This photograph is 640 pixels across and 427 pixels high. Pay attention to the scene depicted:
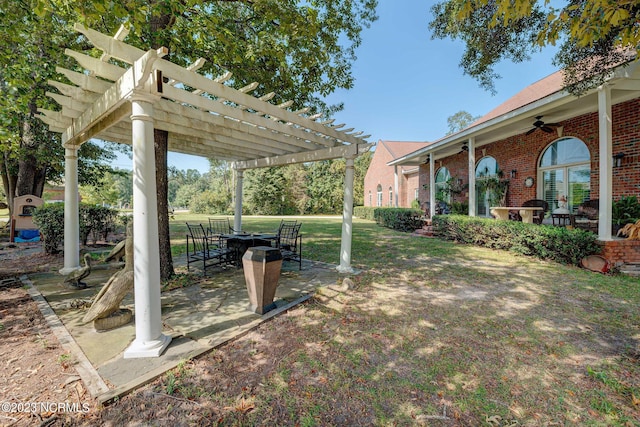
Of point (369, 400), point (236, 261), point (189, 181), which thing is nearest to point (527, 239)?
point (369, 400)

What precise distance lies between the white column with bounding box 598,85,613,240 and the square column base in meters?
8.22

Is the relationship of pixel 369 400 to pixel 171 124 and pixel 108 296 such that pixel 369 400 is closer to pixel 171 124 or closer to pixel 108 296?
pixel 108 296

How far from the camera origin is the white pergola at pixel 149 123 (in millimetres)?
2609

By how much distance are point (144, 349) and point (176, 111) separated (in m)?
3.32

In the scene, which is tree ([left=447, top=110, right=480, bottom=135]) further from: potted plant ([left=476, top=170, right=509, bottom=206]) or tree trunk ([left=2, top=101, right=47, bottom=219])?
tree trunk ([left=2, top=101, right=47, bottom=219])

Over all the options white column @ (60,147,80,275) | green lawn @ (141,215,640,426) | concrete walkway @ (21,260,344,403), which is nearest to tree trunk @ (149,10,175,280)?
concrete walkway @ (21,260,344,403)

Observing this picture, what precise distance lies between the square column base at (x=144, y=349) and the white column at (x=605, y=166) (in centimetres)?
822

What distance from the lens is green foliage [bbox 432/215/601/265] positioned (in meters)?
5.78

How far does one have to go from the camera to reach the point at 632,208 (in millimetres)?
6633

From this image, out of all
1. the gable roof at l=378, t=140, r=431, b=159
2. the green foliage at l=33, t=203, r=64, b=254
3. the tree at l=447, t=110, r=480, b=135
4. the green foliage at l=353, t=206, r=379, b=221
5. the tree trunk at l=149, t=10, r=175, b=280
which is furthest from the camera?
the tree at l=447, t=110, r=480, b=135

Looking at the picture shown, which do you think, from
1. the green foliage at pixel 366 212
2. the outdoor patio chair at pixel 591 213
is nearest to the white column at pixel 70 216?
the outdoor patio chair at pixel 591 213

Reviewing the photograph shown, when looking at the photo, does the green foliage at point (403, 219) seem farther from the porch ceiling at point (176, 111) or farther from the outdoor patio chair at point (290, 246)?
the porch ceiling at point (176, 111)

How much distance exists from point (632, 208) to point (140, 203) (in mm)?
10642

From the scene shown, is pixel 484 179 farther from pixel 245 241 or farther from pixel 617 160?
pixel 245 241
